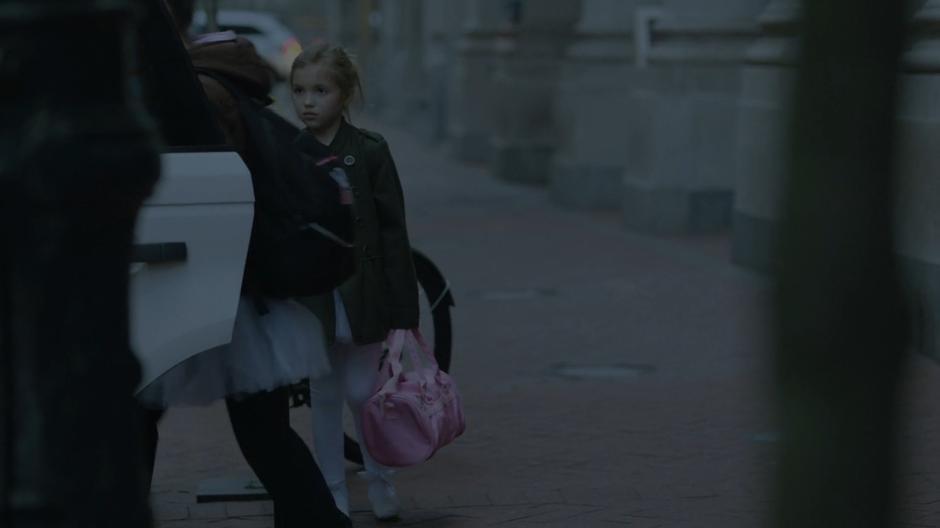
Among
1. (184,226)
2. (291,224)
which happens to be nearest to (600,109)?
(291,224)

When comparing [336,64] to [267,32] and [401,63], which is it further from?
[267,32]

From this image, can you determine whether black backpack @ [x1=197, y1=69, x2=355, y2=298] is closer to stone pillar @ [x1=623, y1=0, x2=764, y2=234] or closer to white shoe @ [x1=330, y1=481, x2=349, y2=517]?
white shoe @ [x1=330, y1=481, x2=349, y2=517]

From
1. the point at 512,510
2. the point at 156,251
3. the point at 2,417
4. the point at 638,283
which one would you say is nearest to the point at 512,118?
the point at 638,283

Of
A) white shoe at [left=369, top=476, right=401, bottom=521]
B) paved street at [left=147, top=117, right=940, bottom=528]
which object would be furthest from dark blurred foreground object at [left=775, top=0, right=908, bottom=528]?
white shoe at [left=369, top=476, right=401, bottom=521]

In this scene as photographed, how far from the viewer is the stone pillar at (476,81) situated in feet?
79.0

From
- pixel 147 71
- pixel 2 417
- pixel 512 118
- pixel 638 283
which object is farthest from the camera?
pixel 512 118

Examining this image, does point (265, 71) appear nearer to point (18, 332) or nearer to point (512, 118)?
point (18, 332)

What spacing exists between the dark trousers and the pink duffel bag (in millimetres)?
662

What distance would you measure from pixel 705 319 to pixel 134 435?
810 centimetres

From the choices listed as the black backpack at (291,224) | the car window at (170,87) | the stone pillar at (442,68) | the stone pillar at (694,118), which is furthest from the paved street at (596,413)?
the stone pillar at (442,68)

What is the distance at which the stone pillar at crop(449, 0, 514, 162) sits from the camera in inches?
949

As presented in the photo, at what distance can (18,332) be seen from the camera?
2.73 m

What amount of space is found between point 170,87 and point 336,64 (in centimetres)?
116

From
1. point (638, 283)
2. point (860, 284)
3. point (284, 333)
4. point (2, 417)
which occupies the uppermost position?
point (860, 284)
